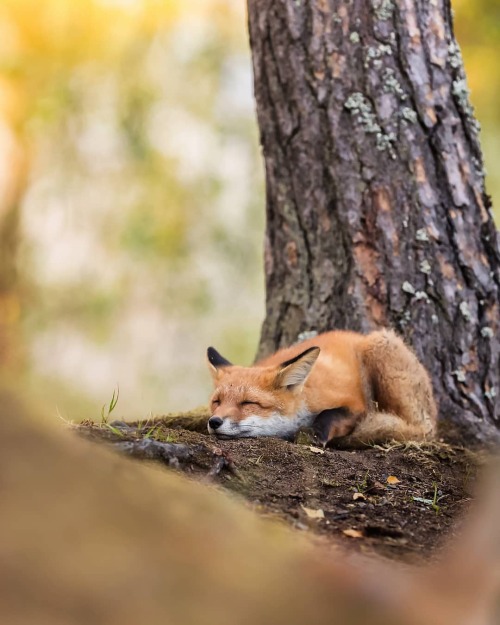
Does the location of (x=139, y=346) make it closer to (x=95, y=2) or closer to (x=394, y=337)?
(x=95, y=2)

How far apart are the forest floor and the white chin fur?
0.83 meters

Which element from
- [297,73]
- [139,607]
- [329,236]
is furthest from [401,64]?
[139,607]

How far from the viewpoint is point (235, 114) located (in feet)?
56.3

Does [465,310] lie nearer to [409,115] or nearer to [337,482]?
[409,115]

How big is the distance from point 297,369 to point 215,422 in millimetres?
800

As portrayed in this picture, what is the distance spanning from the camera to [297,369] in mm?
5570

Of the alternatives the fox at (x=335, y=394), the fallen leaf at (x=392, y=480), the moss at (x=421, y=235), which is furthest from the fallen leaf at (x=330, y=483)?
the moss at (x=421, y=235)

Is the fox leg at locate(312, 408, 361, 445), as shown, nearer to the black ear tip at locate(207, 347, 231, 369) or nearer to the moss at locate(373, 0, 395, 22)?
the black ear tip at locate(207, 347, 231, 369)

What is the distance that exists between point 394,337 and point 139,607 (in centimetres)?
473

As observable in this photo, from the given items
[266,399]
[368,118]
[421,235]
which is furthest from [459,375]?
[368,118]

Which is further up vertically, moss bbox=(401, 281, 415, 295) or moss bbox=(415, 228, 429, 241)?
moss bbox=(415, 228, 429, 241)

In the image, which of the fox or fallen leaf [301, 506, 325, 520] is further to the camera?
the fox

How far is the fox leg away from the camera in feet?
17.9

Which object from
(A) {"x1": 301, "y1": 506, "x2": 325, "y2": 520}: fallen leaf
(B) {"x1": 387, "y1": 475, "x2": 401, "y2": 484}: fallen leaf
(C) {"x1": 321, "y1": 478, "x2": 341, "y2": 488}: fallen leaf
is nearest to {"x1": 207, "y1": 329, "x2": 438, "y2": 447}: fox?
(B) {"x1": 387, "y1": 475, "x2": 401, "y2": 484}: fallen leaf
